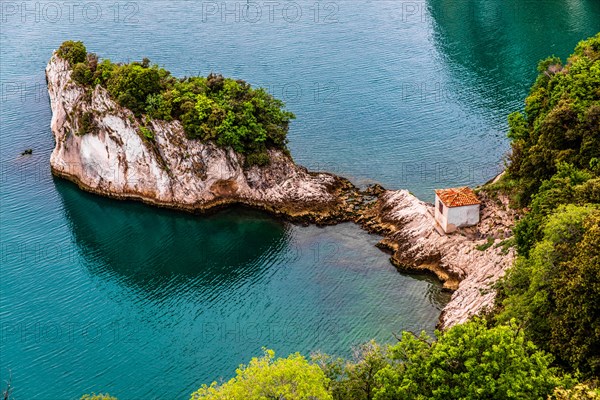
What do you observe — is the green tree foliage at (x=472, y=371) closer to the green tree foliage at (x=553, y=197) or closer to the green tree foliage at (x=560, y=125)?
the green tree foliage at (x=553, y=197)

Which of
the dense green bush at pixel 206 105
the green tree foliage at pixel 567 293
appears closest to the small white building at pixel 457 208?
the green tree foliage at pixel 567 293

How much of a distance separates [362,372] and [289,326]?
726 inches

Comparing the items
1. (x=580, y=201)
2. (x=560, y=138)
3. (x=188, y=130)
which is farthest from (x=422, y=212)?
(x=188, y=130)

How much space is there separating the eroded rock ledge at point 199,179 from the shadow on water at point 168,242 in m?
1.43

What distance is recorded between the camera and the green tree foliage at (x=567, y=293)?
122 feet

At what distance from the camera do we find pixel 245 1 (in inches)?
5034

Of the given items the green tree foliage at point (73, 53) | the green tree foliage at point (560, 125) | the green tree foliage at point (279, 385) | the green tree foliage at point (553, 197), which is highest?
the green tree foliage at point (73, 53)

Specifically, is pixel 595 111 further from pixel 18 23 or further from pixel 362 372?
pixel 18 23

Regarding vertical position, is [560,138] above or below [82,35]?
below

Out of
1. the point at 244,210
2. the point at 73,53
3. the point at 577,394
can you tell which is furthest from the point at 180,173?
the point at 577,394

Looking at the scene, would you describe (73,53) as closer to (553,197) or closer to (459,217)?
(459,217)

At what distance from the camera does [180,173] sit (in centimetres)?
7100

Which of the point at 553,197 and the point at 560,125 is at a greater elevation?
the point at 560,125

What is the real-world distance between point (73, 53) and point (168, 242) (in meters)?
26.5
